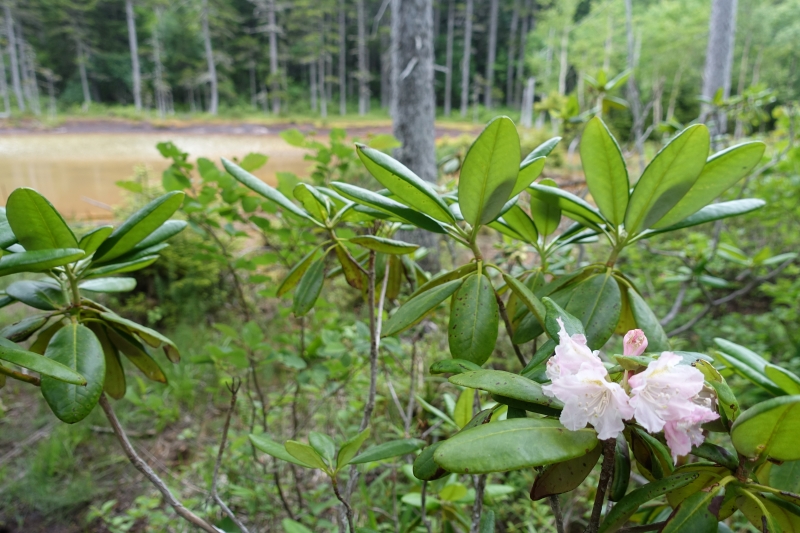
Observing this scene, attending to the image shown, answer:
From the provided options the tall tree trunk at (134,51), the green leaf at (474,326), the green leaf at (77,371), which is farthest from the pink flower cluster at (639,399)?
the tall tree trunk at (134,51)

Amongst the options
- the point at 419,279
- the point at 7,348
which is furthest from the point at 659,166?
the point at 7,348

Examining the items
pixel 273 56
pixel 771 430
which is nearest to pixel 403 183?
pixel 771 430

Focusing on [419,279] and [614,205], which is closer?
[614,205]

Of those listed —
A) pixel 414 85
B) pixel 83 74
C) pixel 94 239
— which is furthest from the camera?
pixel 83 74

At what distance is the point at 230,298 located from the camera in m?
3.41

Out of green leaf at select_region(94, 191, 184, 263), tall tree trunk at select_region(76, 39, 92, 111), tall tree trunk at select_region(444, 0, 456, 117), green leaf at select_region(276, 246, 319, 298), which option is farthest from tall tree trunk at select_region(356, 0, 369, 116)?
green leaf at select_region(94, 191, 184, 263)

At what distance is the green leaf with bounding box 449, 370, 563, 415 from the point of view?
0.32 m

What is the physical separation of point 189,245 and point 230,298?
1.68ft

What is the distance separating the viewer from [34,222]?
45 centimetres

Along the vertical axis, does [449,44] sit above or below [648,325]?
above

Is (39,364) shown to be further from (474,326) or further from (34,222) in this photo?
(474,326)

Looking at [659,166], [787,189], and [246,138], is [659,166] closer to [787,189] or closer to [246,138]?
[787,189]

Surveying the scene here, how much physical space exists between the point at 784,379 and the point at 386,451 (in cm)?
45

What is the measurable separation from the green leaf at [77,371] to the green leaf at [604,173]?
560mm
